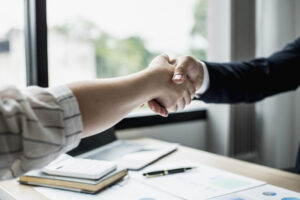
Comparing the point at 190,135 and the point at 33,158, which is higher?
the point at 33,158

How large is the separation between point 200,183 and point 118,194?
0.74 ft

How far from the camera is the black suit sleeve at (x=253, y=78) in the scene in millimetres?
1268

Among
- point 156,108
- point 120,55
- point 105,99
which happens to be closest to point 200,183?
point 156,108

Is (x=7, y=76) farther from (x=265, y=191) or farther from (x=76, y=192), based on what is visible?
(x=265, y=191)

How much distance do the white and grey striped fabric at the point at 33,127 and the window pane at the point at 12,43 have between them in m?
0.73

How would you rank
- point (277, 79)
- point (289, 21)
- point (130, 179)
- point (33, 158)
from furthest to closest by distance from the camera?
point (289, 21) < point (277, 79) < point (130, 179) < point (33, 158)

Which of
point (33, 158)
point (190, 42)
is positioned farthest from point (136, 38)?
point (33, 158)

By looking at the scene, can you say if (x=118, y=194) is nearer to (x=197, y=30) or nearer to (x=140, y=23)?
(x=140, y=23)

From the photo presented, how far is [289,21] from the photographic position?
2010mm

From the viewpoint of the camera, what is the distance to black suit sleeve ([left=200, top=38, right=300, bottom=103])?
49.9 inches

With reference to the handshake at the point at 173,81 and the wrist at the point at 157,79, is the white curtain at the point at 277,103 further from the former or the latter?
the wrist at the point at 157,79

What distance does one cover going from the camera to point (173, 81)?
3.54 feet

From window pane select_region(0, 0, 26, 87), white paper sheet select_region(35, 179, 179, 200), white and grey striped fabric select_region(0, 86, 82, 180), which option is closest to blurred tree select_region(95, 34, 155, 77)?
window pane select_region(0, 0, 26, 87)

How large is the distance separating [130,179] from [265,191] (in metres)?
0.37
